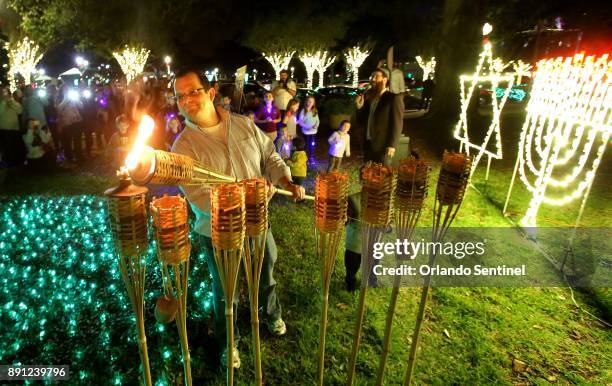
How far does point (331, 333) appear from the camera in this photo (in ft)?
13.4

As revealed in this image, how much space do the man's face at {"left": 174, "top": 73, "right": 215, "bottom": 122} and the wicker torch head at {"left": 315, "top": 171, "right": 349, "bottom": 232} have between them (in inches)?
48.2

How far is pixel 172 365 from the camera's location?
3.67m

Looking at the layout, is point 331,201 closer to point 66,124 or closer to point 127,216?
point 127,216

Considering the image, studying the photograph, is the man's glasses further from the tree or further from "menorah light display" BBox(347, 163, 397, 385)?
the tree

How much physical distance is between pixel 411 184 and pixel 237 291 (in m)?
1.86

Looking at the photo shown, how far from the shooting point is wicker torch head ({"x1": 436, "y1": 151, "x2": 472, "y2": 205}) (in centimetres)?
199

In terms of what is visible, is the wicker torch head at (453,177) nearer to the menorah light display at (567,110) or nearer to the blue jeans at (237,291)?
the blue jeans at (237,291)

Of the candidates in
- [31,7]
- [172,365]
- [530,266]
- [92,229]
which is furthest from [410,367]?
[31,7]

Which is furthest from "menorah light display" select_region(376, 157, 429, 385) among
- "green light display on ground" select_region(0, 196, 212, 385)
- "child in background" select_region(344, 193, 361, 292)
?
"green light display on ground" select_region(0, 196, 212, 385)

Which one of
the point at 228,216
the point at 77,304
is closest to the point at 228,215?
the point at 228,216

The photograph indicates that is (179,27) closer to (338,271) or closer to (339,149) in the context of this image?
(339,149)

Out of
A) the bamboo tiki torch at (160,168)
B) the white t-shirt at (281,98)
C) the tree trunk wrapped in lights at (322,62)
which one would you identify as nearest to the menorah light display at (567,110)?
the bamboo tiki torch at (160,168)

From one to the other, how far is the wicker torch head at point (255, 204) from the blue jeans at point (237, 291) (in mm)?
1202

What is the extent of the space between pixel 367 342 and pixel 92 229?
16.8 feet
